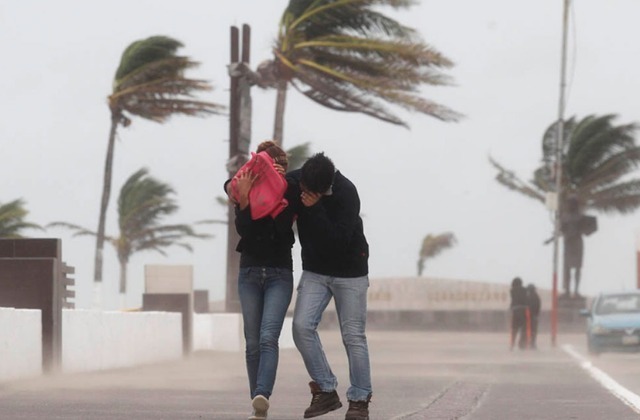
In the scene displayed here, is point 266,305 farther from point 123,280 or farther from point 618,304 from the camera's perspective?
point 123,280

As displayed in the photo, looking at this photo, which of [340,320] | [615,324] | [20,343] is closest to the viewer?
[340,320]

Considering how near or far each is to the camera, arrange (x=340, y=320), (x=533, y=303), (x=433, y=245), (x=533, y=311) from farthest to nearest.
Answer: (x=433, y=245) < (x=533, y=303) < (x=533, y=311) < (x=340, y=320)

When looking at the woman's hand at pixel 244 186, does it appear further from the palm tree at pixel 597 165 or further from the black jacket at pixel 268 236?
the palm tree at pixel 597 165

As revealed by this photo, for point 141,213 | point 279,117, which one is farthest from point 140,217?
point 279,117

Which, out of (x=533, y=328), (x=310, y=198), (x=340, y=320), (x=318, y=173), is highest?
(x=318, y=173)

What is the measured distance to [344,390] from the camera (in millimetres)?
18109

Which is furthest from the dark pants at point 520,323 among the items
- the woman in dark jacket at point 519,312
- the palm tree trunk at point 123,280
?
the palm tree trunk at point 123,280

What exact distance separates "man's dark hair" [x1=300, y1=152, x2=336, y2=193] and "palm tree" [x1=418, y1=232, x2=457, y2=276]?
260 ft

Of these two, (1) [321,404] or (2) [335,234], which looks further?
(1) [321,404]

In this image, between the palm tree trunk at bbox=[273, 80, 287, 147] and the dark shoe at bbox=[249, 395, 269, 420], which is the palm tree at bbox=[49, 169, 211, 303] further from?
the dark shoe at bbox=[249, 395, 269, 420]

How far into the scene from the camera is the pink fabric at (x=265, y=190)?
11305mm

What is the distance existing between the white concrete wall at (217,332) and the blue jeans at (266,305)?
807 inches

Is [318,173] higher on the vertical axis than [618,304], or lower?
higher

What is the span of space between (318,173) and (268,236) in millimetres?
563
